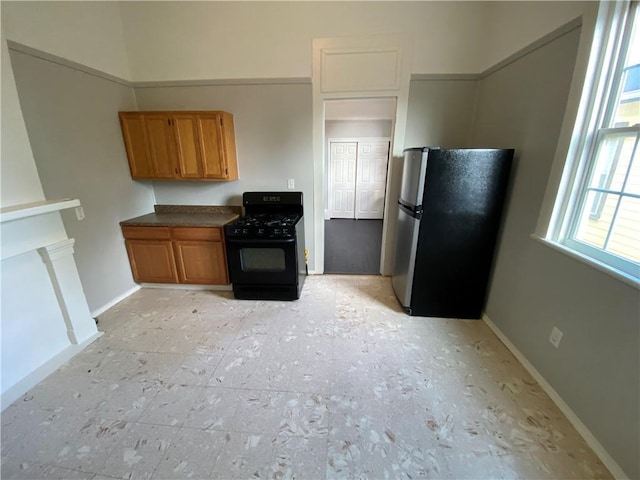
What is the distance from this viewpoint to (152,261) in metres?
3.05

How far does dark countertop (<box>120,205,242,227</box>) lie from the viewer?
9.47ft

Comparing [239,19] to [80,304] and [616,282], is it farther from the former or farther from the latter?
[616,282]

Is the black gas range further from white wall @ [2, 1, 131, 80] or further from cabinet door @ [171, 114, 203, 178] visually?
white wall @ [2, 1, 131, 80]

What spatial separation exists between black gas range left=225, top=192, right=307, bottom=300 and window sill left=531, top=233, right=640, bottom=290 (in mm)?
2078

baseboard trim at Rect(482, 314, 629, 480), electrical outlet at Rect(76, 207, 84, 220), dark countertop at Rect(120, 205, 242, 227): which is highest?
electrical outlet at Rect(76, 207, 84, 220)

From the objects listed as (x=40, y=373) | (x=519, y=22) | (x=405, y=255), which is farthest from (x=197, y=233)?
(x=519, y=22)

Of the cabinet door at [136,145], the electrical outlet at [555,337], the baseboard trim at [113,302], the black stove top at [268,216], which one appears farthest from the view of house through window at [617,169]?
the baseboard trim at [113,302]

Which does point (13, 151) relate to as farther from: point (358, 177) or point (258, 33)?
point (358, 177)

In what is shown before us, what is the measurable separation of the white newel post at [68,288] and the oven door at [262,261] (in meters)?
1.24

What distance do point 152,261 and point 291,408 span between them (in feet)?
7.79

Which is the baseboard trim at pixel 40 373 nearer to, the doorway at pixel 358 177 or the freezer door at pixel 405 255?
the freezer door at pixel 405 255

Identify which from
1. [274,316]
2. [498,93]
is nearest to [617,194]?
[498,93]

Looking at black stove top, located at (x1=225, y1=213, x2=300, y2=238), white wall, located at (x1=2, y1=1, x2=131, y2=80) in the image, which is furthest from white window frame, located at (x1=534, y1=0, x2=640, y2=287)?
white wall, located at (x1=2, y1=1, x2=131, y2=80)

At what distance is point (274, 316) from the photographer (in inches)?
105
